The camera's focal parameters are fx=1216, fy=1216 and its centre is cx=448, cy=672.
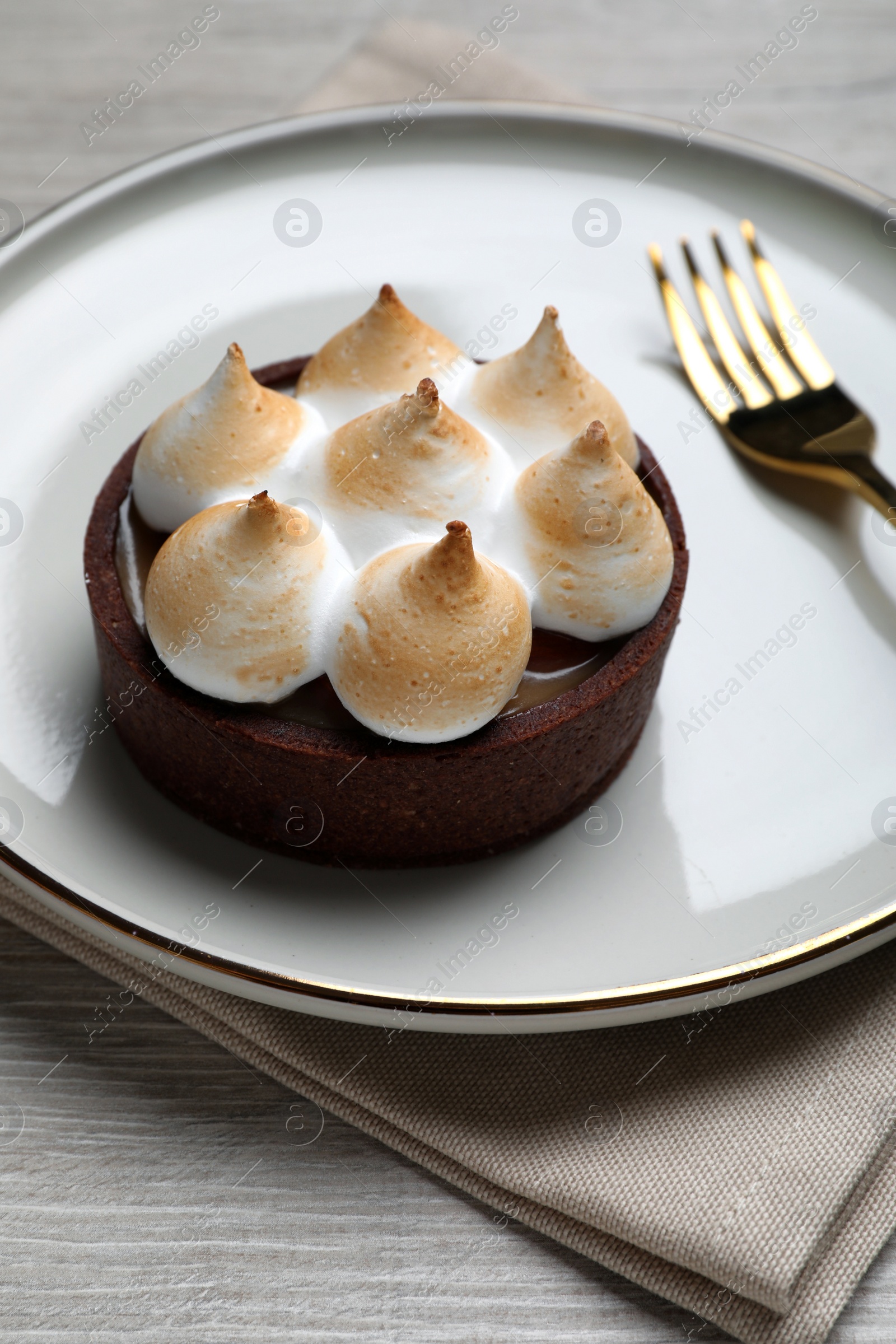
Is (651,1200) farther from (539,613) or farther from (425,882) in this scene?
(539,613)

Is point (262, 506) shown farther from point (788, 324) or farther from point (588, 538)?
point (788, 324)

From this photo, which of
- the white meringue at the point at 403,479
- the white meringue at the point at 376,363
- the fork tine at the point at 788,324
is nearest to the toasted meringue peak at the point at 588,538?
the white meringue at the point at 403,479

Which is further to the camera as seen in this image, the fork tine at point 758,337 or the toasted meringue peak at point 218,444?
the fork tine at point 758,337

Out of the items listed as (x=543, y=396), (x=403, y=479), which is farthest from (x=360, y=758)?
(x=543, y=396)

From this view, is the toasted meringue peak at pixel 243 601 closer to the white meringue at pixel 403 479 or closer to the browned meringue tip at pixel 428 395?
the white meringue at pixel 403 479

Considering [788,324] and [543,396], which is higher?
[788,324]
